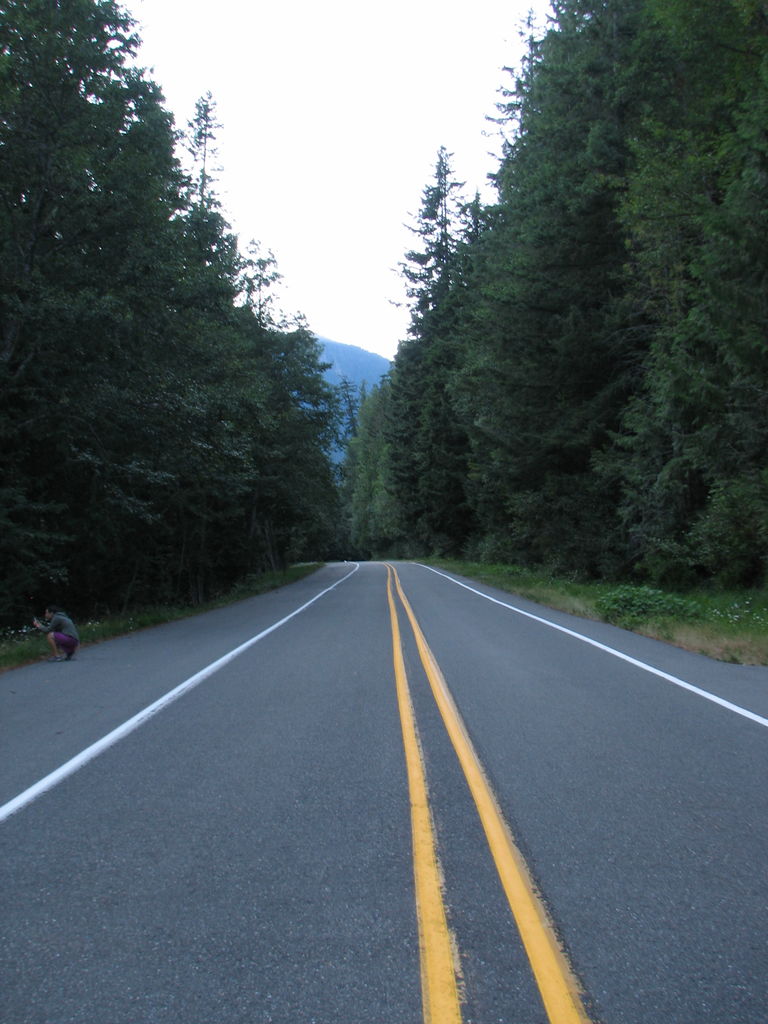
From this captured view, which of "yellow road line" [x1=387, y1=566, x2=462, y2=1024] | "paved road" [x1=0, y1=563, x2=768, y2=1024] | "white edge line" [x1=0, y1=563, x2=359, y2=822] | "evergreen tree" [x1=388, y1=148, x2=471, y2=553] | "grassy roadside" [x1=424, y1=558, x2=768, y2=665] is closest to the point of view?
"yellow road line" [x1=387, y1=566, x2=462, y2=1024]

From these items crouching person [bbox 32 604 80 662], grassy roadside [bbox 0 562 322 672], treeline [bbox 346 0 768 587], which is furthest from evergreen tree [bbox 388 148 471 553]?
crouching person [bbox 32 604 80 662]

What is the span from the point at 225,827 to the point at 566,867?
6.34ft

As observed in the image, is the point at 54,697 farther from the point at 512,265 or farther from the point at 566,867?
the point at 512,265

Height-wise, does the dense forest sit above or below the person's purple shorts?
above

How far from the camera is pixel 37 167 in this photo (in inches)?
647

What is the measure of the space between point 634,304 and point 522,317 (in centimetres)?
477

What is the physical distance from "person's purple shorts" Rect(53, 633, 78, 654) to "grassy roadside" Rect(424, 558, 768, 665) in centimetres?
968

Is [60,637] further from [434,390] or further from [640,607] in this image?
[434,390]

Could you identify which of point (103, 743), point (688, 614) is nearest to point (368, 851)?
point (103, 743)

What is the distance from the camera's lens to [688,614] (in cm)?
1552

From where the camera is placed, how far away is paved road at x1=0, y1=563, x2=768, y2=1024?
287cm

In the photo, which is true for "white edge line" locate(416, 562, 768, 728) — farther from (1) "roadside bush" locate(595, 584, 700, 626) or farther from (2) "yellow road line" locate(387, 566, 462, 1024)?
(2) "yellow road line" locate(387, 566, 462, 1024)

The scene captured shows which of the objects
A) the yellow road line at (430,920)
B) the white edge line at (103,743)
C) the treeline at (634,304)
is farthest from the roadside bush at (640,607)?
the yellow road line at (430,920)

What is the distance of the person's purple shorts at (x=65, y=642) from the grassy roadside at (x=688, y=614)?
968 cm
